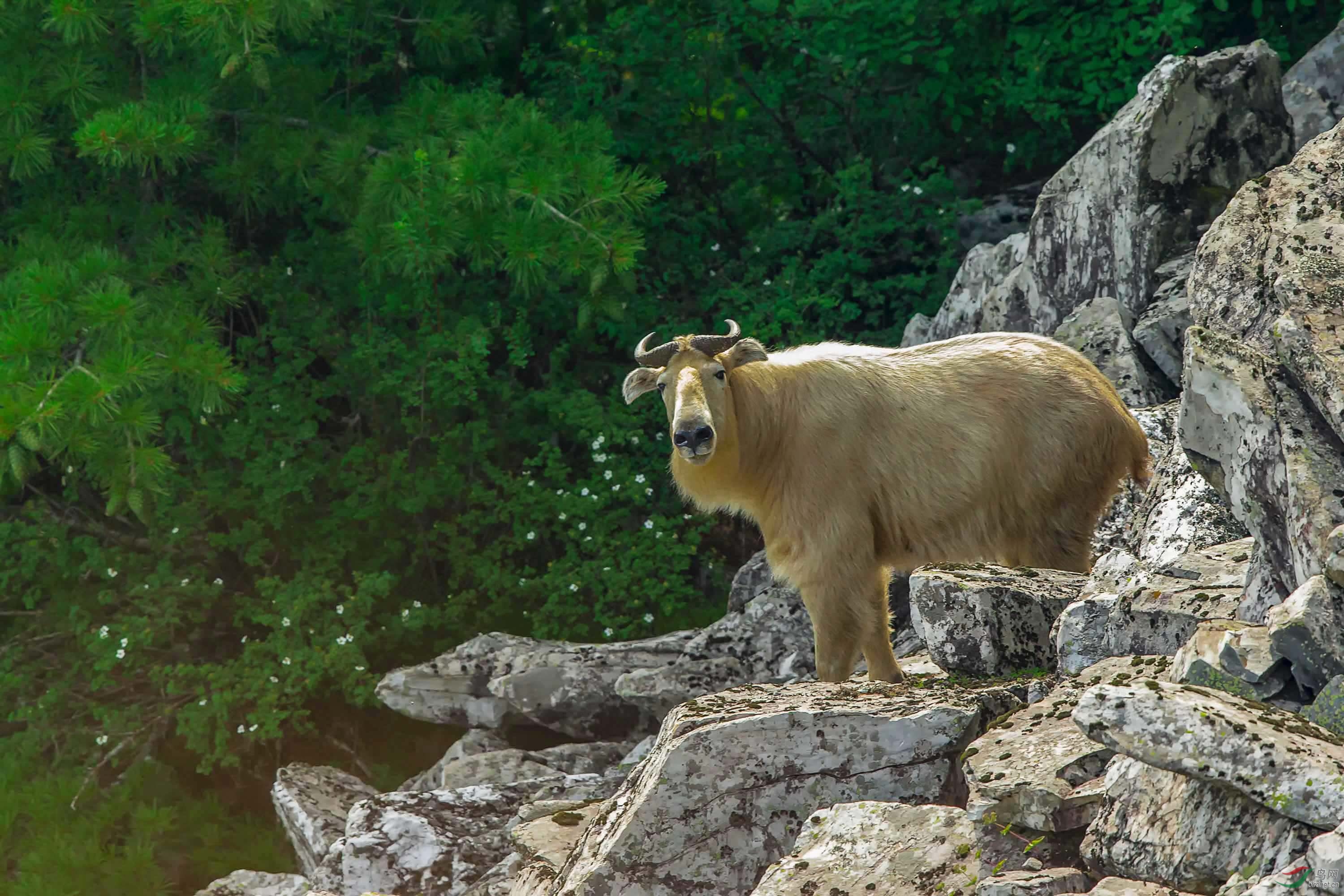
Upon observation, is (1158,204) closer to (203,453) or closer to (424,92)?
(424,92)

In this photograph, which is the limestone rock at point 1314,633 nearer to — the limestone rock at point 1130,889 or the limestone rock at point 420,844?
the limestone rock at point 1130,889

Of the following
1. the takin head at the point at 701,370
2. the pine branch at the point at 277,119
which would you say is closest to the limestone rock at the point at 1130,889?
the takin head at the point at 701,370

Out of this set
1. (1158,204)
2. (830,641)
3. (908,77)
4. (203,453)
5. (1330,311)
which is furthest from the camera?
(908,77)

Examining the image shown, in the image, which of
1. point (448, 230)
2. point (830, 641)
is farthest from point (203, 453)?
point (830, 641)

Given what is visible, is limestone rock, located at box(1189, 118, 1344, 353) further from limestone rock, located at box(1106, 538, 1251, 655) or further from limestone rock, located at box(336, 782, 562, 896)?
limestone rock, located at box(336, 782, 562, 896)

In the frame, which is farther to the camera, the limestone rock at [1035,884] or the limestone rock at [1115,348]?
the limestone rock at [1115,348]

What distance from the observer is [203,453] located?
1159cm

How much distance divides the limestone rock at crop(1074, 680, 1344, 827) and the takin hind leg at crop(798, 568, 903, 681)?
10.4 ft

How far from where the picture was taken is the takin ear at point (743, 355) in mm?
7121

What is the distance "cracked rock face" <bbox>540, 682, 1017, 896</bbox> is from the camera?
15.6 feet

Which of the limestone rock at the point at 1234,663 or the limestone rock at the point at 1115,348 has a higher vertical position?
the limestone rock at the point at 1115,348

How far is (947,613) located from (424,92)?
7.49 m

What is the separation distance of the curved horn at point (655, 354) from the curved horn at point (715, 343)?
0.40 feet

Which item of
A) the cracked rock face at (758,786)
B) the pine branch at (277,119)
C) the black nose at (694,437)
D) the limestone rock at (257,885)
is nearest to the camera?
the cracked rock face at (758,786)
